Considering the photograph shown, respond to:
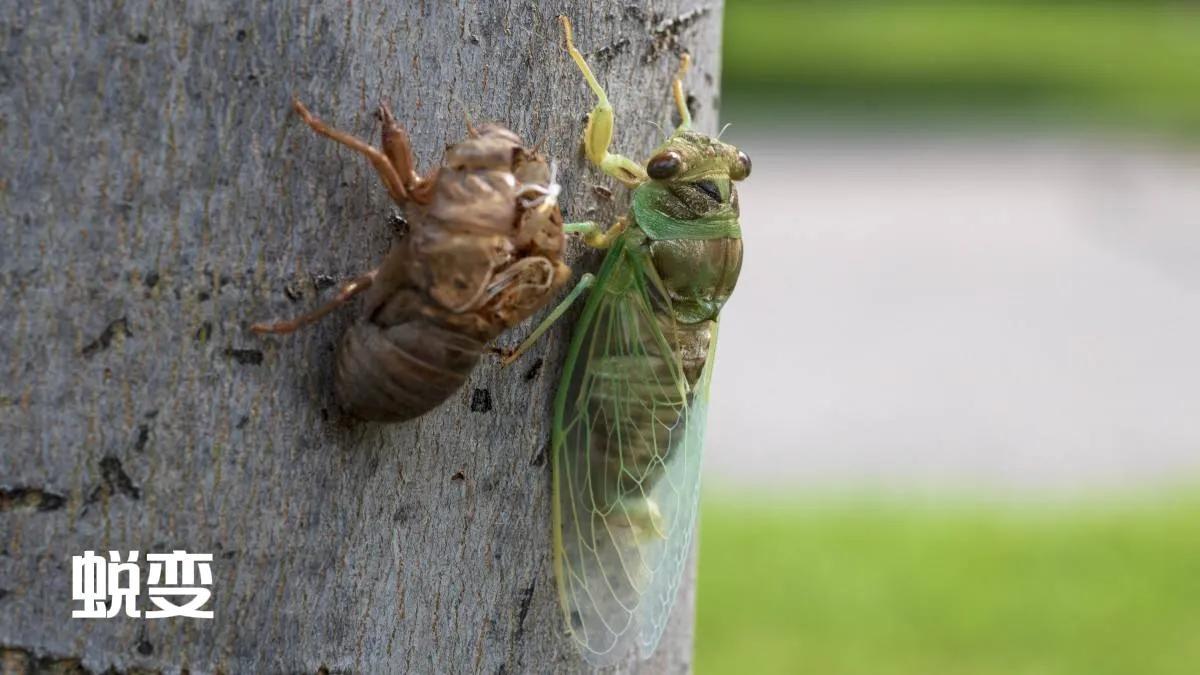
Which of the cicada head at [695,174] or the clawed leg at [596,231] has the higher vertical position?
the cicada head at [695,174]

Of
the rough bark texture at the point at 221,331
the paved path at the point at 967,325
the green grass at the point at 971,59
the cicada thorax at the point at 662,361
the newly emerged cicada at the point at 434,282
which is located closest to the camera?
the rough bark texture at the point at 221,331

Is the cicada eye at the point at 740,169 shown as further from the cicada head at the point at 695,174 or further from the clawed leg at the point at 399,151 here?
the clawed leg at the point at 399,151

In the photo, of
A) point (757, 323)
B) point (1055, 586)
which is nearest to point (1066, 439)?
point (1055, 586)

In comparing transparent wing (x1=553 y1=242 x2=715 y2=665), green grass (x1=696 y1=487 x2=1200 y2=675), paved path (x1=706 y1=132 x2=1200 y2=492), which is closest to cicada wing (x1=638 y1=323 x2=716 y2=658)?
transparent wing (x1=553 y1=242 x2=715 y2=665)

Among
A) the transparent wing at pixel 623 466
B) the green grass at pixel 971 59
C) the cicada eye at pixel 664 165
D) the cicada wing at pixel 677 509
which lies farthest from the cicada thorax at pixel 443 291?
the green grass at pixel 971 59

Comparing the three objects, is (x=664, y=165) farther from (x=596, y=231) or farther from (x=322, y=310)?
(x=322, y=310)

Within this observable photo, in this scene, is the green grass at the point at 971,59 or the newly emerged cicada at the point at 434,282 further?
the green grass at the point at 971,59

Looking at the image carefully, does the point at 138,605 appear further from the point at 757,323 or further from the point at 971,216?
the point at 971,216
